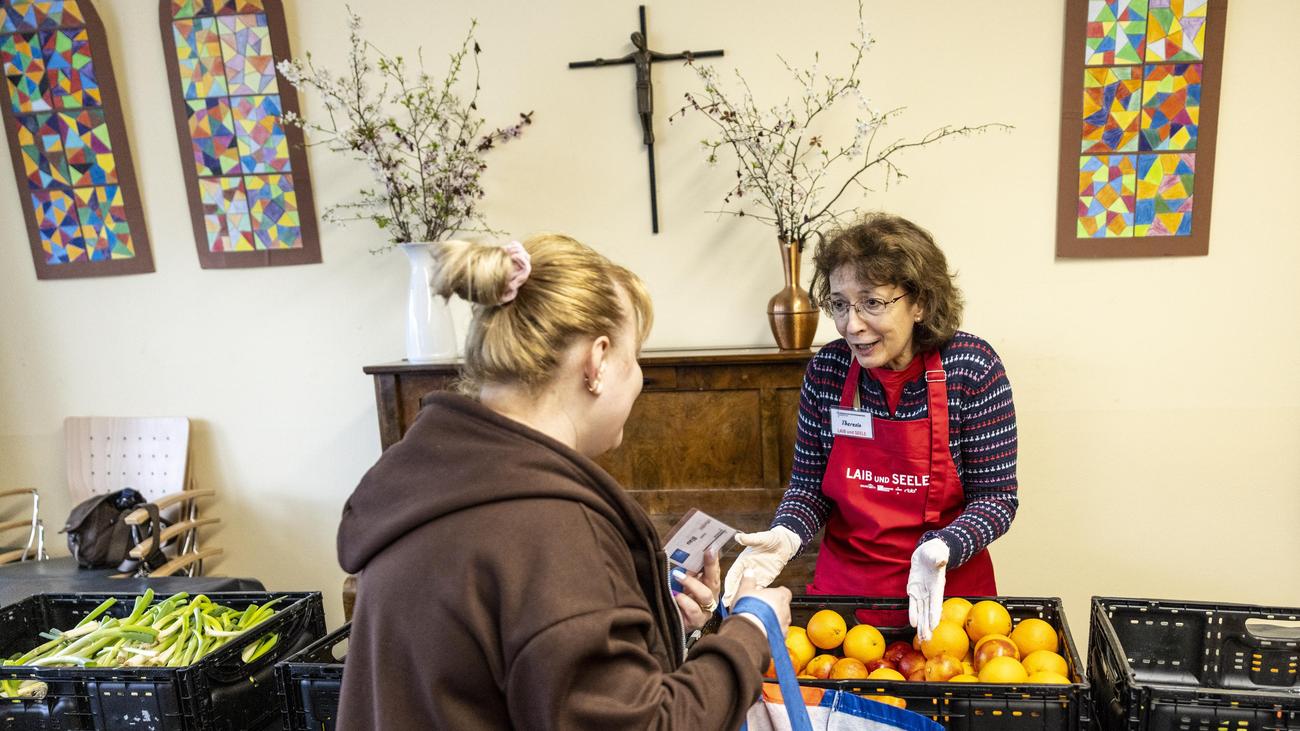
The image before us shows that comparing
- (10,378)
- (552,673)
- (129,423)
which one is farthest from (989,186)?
(10,378)

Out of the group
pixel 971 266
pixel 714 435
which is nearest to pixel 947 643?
pixel 714 435

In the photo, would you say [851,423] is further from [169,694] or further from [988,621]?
[169,694]

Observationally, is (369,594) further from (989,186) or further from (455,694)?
(989,186)

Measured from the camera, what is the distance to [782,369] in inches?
94.1

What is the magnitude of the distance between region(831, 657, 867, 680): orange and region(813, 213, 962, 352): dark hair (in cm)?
65

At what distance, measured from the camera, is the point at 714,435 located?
8.07 feet

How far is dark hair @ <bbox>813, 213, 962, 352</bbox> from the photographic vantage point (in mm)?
1535

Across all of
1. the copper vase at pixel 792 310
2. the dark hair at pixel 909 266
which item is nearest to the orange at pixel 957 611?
the dark hair at pixel 909 266

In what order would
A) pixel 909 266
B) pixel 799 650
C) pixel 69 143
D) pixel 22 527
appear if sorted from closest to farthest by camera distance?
pixel 799 650 < pixel 909 266 < pixel 69 143 < pixel 22 527

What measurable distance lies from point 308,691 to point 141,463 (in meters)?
2.32

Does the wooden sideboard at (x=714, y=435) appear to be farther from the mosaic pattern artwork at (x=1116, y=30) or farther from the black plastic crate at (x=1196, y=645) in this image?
the mosaic pattern artwork at (x=1116, y=30)

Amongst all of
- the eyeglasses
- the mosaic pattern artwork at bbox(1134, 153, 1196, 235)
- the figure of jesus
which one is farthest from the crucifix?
the mosaic pattern artwork at bbox(1134, 153, 1196, 235)

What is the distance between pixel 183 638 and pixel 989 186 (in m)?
2.59

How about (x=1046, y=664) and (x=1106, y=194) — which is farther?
(x=1106, y=194)
